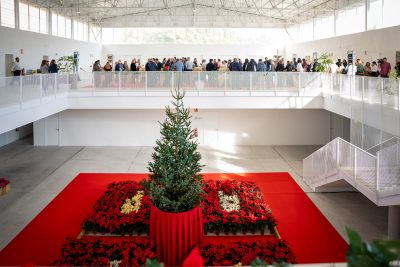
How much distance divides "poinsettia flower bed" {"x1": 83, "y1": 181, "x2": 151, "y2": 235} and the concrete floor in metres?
2.33

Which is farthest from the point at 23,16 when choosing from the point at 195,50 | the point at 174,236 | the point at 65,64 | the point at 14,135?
the point at 174,236

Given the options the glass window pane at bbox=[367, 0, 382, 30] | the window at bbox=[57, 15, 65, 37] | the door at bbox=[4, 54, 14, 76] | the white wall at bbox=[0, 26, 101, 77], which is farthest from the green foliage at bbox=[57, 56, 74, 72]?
the glass window pane at bbox=[367, 0, 382, 30]

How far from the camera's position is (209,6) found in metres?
40.2

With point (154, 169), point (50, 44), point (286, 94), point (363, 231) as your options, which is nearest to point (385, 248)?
point (154, 169)

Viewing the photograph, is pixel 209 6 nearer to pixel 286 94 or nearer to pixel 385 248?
pixel 286 94

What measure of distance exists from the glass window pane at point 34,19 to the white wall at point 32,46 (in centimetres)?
67

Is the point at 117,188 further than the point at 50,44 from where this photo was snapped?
No

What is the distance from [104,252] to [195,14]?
3456 centimetres

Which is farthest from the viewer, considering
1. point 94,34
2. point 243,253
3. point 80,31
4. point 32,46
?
point 94,34

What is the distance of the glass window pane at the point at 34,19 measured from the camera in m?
27.1

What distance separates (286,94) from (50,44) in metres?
17.7

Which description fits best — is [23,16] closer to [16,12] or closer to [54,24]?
[16,12]

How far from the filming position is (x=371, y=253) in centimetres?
228

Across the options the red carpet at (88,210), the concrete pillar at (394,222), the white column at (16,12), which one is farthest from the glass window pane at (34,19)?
the concrete pillar at (394,222)
